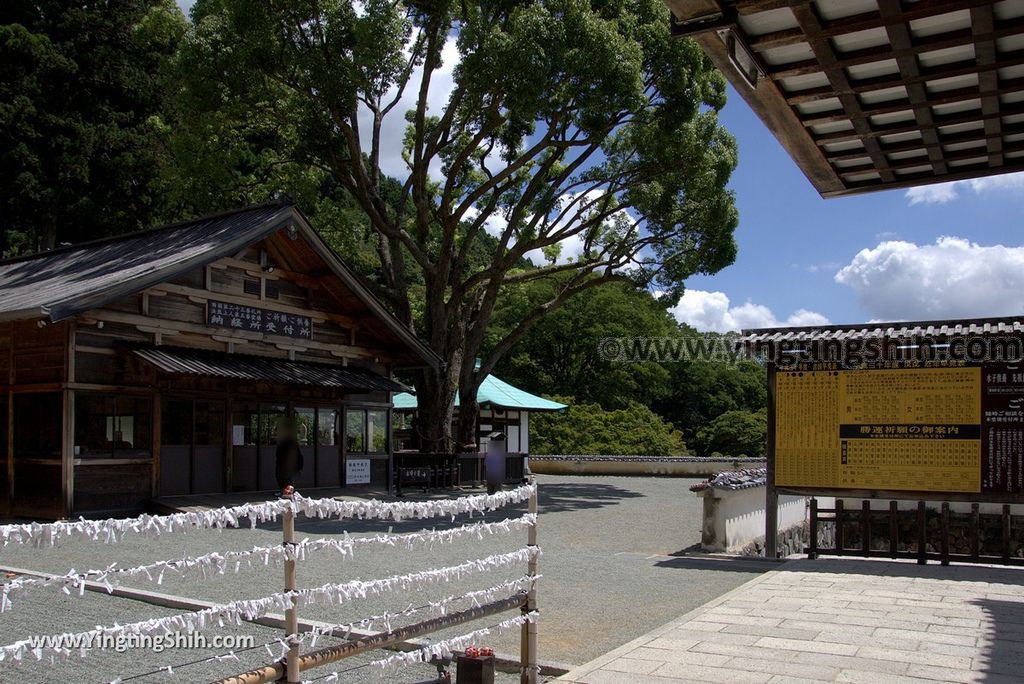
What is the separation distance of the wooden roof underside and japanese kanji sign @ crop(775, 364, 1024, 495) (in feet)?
22.3

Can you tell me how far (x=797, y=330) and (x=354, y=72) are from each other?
1212cm

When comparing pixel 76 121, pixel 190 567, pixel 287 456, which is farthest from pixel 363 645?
pixel 76 121

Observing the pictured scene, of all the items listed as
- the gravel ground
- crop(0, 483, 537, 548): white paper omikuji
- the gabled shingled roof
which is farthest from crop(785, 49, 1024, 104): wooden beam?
the gabled shingled roof

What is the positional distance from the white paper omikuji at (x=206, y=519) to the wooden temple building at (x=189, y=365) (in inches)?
381

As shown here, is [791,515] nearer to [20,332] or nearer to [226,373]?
[226,373]

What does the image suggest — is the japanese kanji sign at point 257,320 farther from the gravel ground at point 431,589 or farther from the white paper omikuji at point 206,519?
the white paper omikuji at point 206,519

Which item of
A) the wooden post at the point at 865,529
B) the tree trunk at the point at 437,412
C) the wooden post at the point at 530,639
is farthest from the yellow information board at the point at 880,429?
the tree trunk at the point at 437,412

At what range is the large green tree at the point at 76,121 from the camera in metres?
27.0

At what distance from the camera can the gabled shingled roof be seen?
13484mm

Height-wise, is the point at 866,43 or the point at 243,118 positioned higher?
the point at 243,118

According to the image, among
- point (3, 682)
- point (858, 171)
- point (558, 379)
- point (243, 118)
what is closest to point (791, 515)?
point (858, 171)

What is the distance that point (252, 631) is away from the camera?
653cm

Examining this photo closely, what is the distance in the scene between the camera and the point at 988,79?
3.42 metres

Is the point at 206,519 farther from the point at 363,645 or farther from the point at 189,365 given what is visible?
the point at 189,365
